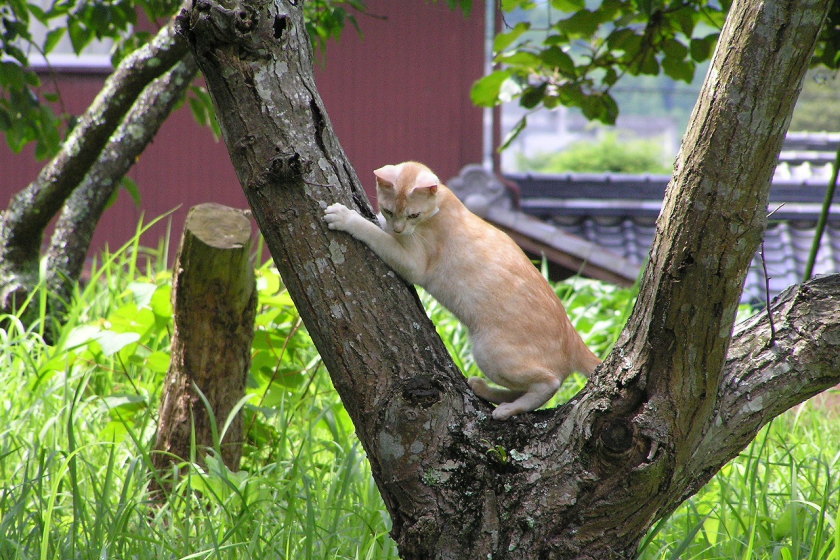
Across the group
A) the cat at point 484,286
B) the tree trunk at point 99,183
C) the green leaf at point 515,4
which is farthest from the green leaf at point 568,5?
the tree trunk at point 99,183

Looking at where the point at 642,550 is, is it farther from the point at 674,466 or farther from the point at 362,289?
the point at 362,289

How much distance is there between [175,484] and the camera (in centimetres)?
246

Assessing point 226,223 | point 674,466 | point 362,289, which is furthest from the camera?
point 226,223

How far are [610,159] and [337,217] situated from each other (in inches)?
1189

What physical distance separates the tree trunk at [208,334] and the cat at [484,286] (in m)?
0.53

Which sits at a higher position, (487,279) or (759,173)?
(759,173)

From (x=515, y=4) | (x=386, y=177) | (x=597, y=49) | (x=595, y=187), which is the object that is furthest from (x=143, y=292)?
(x=595, y=187)

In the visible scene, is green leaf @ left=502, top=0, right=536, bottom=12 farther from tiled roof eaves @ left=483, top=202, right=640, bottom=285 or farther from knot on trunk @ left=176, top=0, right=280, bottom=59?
tiled roof eaves @ left=483, top=202, right=640, bottom=285

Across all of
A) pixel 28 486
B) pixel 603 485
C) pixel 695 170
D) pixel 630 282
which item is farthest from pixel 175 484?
pixel 630 282

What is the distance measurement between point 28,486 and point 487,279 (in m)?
1.39

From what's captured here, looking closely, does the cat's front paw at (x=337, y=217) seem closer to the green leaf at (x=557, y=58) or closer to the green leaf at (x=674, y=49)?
the green leaf at (x=557, y=58)

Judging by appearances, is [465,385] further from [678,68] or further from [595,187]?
[595,187]

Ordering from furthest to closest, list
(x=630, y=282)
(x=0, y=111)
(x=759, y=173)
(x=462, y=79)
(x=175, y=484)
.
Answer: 1. (x=462, y=79)
2. (x=630, y=282)
3. (x=0, y=111)
4. (x=175, y=484)
5. (x=759, y=173)

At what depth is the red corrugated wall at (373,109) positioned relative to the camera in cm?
853
